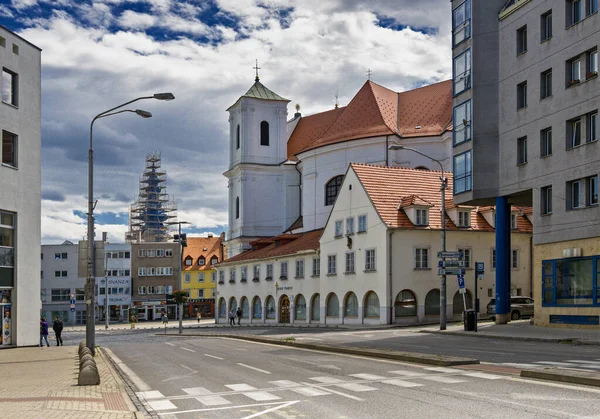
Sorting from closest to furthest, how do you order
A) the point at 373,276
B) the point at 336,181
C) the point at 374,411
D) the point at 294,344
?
the point at 374,411
the point at 294,344
the point at 373,276
the point at 336,181

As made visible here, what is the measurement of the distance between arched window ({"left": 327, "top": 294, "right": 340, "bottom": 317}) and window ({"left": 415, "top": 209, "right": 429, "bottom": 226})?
9400mm

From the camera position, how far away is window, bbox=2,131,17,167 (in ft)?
113

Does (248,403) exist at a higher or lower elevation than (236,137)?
lower

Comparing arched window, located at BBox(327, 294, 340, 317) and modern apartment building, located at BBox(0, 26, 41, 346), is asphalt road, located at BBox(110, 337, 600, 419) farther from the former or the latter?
arched window, located at BBox(327, 294, 340, 317)

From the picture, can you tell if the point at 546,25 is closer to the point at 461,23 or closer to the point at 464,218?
the point at 461,23

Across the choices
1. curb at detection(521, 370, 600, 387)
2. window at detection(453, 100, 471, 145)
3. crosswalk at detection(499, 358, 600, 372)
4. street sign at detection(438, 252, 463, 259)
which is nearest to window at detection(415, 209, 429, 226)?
window at detection(453, 100, 471, 145)

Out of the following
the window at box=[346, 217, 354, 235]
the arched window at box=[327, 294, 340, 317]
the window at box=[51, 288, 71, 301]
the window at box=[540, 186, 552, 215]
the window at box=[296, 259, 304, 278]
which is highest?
the window at box=[540, 186, 552, 215]

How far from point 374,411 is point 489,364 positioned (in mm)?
7854

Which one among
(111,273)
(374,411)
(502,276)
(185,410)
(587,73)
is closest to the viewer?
(374,411)

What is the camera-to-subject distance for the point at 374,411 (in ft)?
40.8

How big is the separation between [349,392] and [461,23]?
34.6 m

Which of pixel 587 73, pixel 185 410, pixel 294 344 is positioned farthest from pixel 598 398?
pixel 587 73

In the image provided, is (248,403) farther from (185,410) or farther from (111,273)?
(111,273)

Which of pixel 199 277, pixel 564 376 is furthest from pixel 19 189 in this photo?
pixel 199 277
